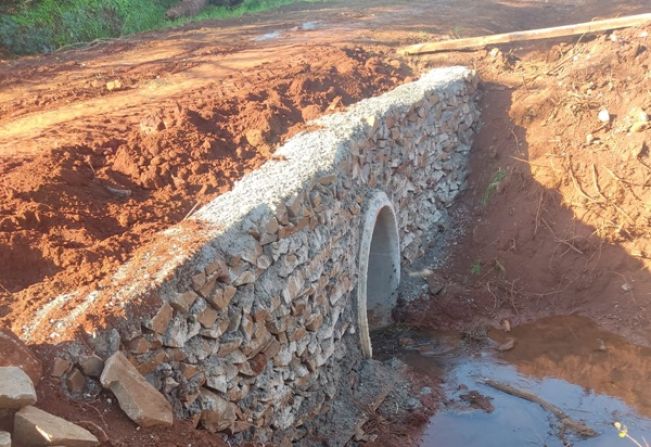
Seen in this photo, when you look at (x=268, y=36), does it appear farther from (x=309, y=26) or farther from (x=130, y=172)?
(x=130, y=172)

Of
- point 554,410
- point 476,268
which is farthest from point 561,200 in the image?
point 554,410

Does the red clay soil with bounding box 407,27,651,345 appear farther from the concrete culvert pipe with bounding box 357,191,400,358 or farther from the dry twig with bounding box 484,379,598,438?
the dry twig with bounding box 484,379,598,438

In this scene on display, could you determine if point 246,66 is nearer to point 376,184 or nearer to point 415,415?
point 376,184

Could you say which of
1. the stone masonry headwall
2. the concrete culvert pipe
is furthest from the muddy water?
the stone masonry headwall

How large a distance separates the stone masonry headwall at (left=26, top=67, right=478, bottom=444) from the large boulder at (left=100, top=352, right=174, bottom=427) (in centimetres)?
18

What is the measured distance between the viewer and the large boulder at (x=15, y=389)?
320cm

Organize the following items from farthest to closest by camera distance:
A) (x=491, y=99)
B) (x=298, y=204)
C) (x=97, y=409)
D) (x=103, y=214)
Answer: (x=491, y=99)
(x=298, y=204)
(x=103, y=214)
(x=97, y=409)

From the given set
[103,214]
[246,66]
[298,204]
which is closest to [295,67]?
[246,66]

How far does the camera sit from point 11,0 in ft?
41.3

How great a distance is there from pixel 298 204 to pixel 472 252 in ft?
17.0

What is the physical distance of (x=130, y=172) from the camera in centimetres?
652

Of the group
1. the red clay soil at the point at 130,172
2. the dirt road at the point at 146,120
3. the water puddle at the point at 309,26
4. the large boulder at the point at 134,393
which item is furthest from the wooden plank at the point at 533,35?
the large boulder at the point at 134,393

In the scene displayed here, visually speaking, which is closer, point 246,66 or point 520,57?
point 246,66

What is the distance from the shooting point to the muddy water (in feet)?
24.2
